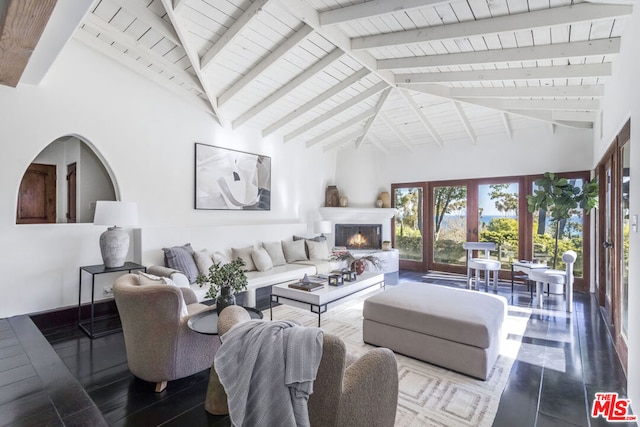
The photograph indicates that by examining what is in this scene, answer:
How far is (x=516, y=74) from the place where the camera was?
3.59 metres

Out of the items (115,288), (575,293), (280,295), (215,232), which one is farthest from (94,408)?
(575,293)

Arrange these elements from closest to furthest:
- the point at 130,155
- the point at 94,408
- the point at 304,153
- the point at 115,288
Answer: the point at 94,408, the point at 115,288, the point at 130,155, the point at 304,153

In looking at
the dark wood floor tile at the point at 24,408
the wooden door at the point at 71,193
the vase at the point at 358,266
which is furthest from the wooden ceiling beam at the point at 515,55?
the wooden door at the point at 71,193

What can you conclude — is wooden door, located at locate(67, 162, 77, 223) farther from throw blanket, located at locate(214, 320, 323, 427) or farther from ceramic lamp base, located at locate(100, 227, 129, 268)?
throw blanket, located at locate(214, 320, 323, 427)

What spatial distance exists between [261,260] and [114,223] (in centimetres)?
205

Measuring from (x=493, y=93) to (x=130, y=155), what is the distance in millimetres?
4815

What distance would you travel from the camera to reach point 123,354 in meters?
2.88

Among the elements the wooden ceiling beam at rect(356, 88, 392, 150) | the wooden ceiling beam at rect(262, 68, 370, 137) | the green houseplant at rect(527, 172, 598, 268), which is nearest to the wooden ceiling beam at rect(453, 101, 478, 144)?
the wooden ceiling beam at rect(356, 88, 392, 150)

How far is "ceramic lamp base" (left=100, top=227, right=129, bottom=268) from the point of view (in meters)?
3.50

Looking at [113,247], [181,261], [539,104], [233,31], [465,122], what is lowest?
[181,261]

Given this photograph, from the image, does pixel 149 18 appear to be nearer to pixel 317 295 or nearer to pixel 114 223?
pixel 114 223

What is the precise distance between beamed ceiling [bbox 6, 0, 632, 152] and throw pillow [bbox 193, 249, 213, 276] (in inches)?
85.6

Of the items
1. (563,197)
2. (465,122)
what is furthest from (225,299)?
(465,122)

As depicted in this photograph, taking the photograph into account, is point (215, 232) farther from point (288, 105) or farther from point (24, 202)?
point (24, 202)
